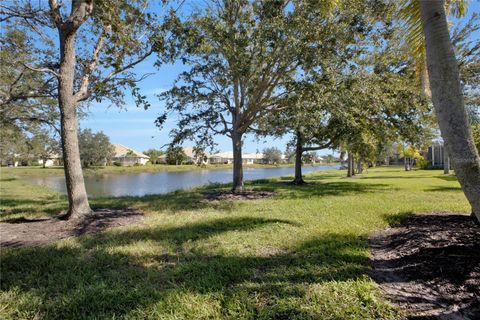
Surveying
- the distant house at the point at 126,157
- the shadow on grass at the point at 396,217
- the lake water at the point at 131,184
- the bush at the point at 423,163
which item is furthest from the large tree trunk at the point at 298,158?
the distant house at the point at 126,157

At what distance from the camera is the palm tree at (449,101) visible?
251 centimetres

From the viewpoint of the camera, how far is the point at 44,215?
723cm

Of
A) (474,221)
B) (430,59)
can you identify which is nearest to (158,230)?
(430,59)

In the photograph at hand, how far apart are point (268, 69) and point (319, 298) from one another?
772 cm

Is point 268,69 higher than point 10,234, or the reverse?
point 268,69

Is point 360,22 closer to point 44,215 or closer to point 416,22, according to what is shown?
point 416,22

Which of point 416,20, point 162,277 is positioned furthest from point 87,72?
point 416,20

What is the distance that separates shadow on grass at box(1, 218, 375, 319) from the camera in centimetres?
283

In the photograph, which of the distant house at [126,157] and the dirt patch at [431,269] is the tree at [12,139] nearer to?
the dirt patch at [431,269]

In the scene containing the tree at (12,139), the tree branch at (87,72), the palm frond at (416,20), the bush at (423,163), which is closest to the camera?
the palm frond at (416,20)

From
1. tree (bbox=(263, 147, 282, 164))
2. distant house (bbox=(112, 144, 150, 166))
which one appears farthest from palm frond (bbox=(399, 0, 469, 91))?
tree (bbox=(263, 147, 282, 164))

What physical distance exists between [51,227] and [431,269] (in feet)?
22.8

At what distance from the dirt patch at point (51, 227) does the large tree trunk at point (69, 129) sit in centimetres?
43

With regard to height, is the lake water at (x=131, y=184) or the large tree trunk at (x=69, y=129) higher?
the large tree trunk at (x=69, y=129)
